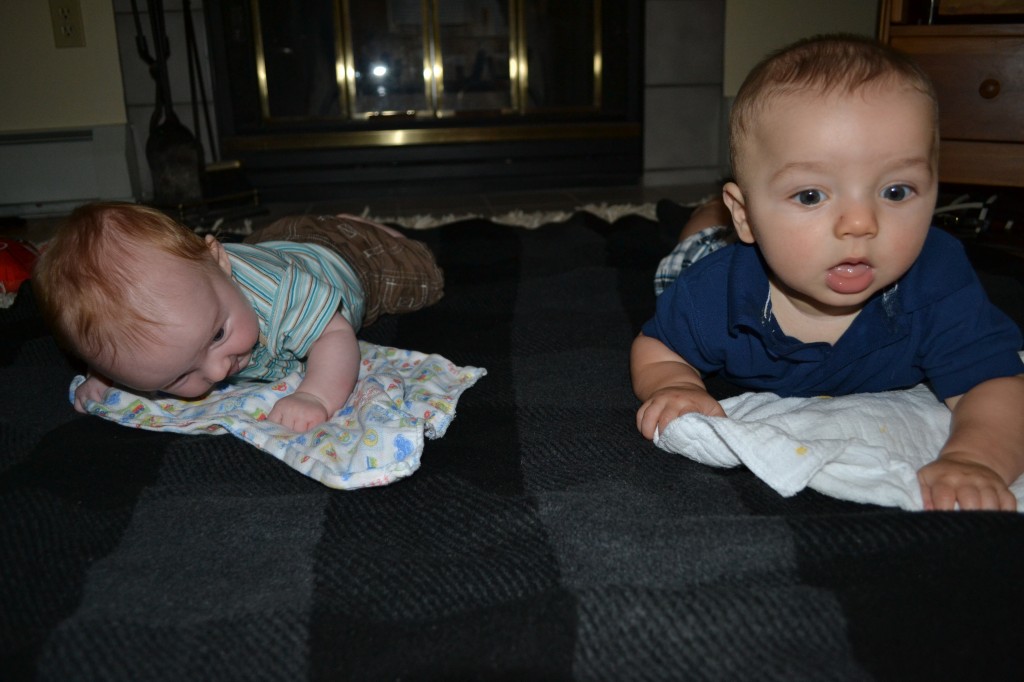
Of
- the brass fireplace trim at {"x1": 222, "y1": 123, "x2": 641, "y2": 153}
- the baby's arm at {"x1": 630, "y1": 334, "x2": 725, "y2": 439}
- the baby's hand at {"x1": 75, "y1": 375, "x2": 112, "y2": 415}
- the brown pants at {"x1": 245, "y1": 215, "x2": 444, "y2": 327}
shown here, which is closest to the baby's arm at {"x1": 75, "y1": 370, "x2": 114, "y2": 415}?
the baby's hand at {"x1": 75, "y1": 375, "x2": 112, "y2": 415}

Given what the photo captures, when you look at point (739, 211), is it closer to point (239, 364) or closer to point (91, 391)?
point (239, 364)

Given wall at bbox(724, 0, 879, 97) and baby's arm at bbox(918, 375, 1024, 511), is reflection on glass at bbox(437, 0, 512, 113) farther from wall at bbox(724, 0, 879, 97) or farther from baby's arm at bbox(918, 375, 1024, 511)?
baby's arm at bbox(918, 375, 1024, 511)

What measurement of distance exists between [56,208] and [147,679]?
2.58m

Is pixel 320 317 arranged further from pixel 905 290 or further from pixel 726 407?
pixel 905 290

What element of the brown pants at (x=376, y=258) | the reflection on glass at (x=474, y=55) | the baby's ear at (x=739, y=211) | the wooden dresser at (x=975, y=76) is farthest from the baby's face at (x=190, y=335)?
the reflection on glass at (x=474, y=55)

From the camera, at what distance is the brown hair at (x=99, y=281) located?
745 millimetres

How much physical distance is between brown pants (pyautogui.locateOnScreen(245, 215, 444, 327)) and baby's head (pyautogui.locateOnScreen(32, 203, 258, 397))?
1.15 ft

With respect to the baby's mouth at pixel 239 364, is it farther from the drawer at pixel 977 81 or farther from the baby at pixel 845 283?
the drawer at pixel 977 81

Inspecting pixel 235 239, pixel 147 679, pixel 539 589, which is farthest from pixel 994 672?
pixel 235 239

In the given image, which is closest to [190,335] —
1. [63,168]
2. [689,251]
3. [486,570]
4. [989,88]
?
[486,570]

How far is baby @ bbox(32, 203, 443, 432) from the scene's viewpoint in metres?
0.75

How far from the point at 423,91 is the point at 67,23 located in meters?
1.08

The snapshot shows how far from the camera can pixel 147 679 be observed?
0.49m

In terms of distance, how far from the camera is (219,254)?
863mm
